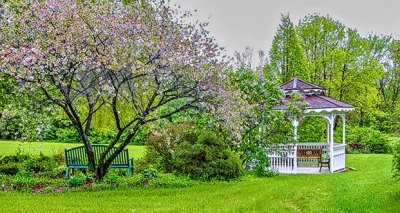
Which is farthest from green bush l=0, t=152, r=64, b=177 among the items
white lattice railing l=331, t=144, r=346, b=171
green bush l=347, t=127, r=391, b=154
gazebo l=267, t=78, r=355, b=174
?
green bush l=347, t=127, r=391, b=154

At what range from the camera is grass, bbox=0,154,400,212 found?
707 cm

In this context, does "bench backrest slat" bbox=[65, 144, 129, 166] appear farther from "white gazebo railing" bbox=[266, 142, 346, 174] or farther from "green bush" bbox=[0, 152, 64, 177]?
"white gazebo railing" bbox=[266, 142, 346, 174]

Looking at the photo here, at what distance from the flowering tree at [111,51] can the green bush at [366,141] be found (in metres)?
18.3

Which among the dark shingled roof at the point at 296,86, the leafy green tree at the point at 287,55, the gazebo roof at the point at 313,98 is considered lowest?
the gazebo roof at the point at 313,98

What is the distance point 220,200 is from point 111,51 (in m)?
3.61

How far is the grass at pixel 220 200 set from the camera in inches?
279

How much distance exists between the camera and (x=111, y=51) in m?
8.73

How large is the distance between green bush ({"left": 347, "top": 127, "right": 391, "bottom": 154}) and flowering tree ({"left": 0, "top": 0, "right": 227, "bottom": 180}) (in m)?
18.3

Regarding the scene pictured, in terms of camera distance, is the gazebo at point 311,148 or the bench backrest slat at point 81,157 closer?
the bench backrest slat at point 81,157

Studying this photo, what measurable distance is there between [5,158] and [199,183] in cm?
657

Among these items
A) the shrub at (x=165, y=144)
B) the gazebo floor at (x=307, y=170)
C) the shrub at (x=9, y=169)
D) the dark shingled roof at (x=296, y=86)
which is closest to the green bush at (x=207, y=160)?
the shrub at (x=165, y=144)

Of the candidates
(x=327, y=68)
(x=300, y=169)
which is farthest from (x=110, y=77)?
(x=327, y=68)

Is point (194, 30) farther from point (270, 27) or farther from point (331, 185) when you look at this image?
point (270, 27)

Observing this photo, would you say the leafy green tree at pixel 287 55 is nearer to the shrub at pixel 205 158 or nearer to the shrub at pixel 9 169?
the shrub at pixel 205 158
